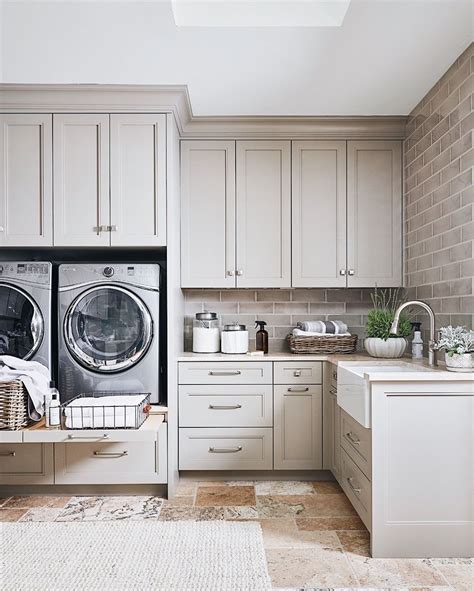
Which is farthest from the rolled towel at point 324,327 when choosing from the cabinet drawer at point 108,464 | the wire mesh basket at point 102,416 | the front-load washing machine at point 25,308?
the front-load washing machine at point 25,308

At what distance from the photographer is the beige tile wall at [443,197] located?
107 inches

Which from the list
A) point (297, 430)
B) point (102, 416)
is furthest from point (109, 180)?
point (297, 430)

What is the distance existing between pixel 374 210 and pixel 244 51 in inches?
60.0

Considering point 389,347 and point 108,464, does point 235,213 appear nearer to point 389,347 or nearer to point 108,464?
point 389,347

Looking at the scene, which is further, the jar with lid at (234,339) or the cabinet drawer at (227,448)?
the jar with lid at (234,339)

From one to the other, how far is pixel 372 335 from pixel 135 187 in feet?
5.86

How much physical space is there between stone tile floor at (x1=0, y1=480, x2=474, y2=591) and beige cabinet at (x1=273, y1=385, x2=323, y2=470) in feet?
0.49

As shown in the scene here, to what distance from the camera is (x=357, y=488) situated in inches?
104

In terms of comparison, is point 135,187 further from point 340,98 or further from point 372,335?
point 372,335

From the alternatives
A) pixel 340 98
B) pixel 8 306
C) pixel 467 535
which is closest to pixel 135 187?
pixel 8 306

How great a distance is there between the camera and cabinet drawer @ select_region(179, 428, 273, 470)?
3.30m

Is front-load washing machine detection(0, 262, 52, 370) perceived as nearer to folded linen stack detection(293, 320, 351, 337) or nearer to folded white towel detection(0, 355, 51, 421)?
folded white towel detection(0, 355, 51, 421)

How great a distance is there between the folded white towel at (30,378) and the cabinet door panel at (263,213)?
4.78 feet

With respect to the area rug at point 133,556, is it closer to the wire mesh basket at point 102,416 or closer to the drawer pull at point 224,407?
the wire mesh basket at point 102,416
